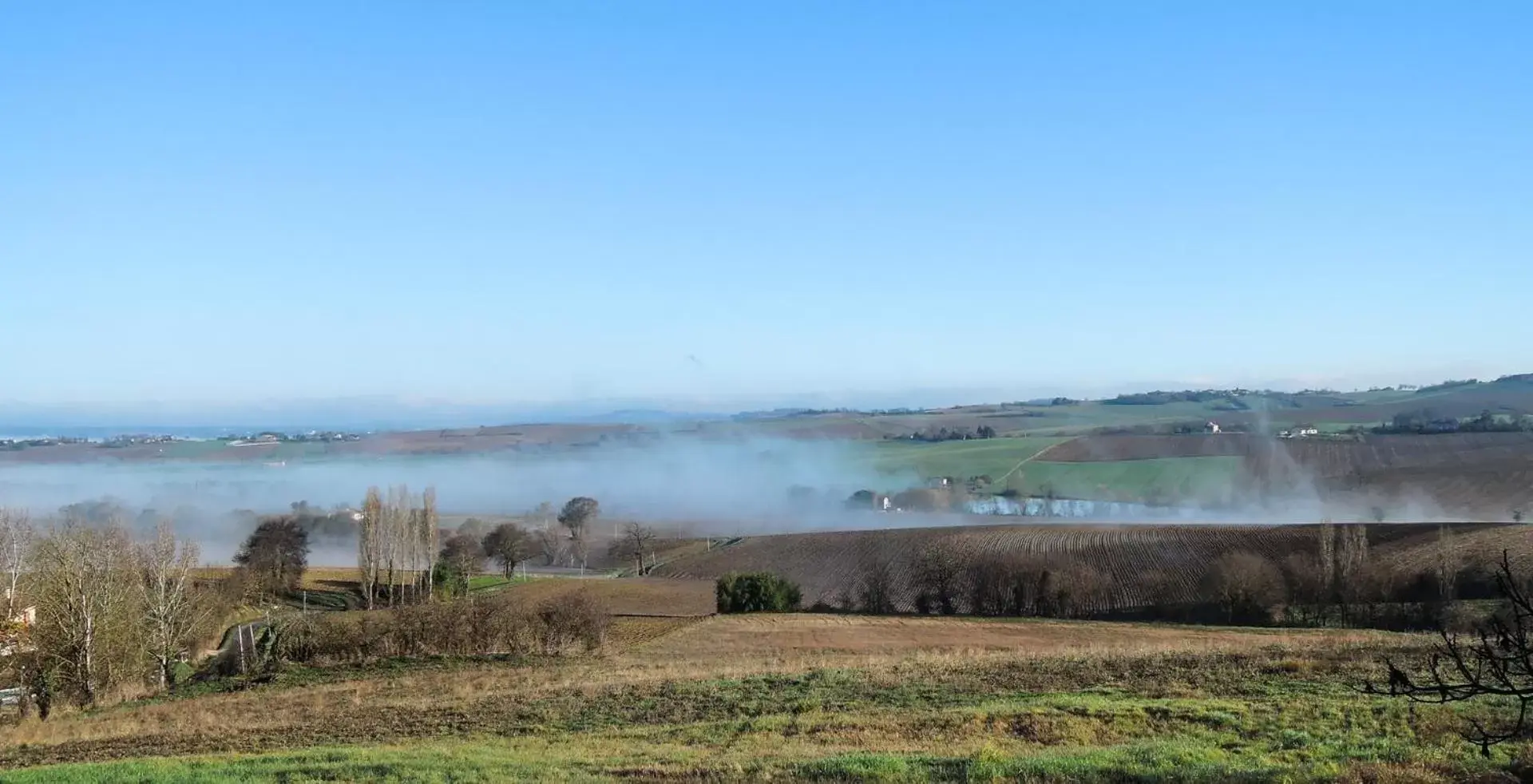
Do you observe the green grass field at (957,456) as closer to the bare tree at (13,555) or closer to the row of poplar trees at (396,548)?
the row of poplar trees at (396,548)

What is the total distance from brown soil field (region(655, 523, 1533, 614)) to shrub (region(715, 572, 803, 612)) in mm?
5084

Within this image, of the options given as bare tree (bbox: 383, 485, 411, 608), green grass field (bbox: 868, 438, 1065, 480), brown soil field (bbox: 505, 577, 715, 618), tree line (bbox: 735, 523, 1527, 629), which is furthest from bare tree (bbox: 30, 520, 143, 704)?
green grass field (bbox: 868, 438, 1065, 480)

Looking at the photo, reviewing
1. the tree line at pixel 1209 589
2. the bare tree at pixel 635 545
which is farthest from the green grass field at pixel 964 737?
the bare tree at pixel 635 545

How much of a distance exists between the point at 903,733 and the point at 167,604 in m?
35.2

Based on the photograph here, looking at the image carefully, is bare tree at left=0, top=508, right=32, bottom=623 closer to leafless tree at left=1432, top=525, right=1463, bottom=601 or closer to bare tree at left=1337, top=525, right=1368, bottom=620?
bare tree at left=1337, top=525, right=1368, bottom=620

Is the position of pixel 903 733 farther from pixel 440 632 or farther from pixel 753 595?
pixel 753 595

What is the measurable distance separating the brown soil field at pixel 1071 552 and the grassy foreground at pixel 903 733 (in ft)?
115

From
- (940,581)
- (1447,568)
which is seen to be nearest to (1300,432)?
(1447,568)

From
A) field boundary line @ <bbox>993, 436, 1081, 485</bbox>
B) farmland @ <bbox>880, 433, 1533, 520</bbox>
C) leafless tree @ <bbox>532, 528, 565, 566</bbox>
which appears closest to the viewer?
farmland @ <bbox>880, 433, 1533, 520</bbox>

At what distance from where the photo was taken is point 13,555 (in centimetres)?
4178

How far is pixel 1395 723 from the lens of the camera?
16.8 m

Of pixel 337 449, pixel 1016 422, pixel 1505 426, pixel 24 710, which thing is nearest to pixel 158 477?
pixel 337 449

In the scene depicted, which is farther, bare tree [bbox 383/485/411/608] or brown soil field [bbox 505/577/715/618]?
bare tree [bbox 383/485/411/608]

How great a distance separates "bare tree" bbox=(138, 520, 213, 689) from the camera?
4019cm
